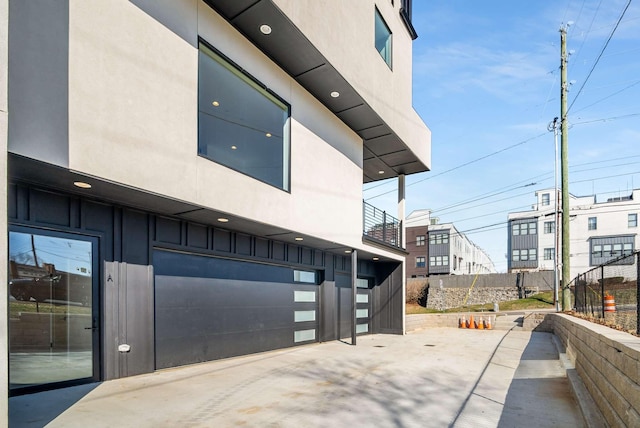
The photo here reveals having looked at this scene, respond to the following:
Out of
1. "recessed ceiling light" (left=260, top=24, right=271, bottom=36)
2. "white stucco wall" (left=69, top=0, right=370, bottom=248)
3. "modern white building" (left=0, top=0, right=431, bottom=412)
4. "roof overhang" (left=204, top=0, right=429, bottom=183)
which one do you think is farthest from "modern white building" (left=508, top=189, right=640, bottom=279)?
"recessed ceiling light" (left=260, top=24, right=271, bottom=36)

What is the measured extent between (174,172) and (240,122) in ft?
7.76

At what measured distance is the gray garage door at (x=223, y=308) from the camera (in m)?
7.85

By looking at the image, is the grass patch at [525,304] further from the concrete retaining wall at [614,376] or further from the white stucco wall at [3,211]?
the white stucco wall at [3,211]

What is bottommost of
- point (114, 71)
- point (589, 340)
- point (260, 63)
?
point (589, 340)

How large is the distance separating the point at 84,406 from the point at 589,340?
7.39 m

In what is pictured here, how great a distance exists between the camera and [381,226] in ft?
50.0

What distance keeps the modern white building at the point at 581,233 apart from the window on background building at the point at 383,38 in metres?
32.4

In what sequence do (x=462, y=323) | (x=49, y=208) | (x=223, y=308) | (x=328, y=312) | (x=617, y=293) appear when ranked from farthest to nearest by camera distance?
(x=462, y=323), (x=328, y=312), (x=223, y=308), (x=617, y=293), (x=49, y=208)

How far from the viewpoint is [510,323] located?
1991 cm

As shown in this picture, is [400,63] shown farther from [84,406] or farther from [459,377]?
[84,406]

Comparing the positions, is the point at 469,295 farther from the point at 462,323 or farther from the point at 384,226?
the point at 384,226

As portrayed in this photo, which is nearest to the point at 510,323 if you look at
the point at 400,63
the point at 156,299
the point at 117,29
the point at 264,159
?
the point at 400,63

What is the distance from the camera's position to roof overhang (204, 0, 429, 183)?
24.4ft

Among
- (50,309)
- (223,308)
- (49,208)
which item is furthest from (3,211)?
(223,308)
